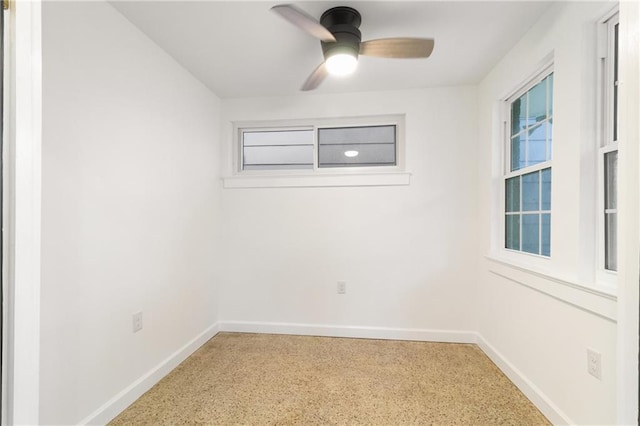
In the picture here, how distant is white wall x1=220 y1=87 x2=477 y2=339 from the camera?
8.86ft

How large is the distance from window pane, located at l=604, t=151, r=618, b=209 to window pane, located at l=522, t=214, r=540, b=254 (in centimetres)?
54

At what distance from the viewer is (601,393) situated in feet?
4.33

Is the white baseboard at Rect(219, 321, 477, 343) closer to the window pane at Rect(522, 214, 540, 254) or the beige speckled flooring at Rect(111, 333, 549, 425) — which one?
the beige speckled flooring at Rect(111, 333, 549, 425)

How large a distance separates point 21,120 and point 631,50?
1.80m

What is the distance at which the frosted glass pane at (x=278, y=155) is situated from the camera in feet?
9.92

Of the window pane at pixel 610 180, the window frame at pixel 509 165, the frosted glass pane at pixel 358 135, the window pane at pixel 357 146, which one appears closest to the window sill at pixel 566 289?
the window frame at pixel 509 165

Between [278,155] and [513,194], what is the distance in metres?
2.17

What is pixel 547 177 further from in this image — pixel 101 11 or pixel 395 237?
pixel 101 11

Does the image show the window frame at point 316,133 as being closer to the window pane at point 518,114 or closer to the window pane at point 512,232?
the window pane at point 518,114

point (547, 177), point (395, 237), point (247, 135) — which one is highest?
point (247, 135)

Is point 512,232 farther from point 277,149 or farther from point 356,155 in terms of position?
point 277,149

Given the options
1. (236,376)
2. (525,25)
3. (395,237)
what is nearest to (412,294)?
(395,237)

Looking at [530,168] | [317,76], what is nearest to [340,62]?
[317,76]

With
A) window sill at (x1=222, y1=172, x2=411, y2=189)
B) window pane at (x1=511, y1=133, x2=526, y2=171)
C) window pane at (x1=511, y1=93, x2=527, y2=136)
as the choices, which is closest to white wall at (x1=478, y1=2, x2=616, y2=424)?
window pane at (x1=511, y1=93, x2=527, y2=136)
